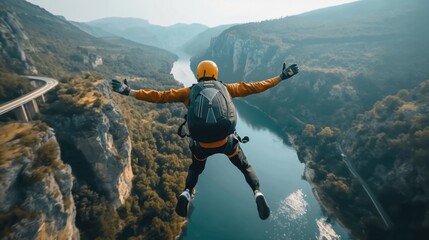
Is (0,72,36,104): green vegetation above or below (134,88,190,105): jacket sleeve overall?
below

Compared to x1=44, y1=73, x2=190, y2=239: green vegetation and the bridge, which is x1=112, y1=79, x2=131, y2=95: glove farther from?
the bridge

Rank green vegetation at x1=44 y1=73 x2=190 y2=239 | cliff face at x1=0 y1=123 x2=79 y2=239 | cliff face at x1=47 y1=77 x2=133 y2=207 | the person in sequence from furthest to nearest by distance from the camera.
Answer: cliff face at x1=47 y1=77 x2=133 y2=207
green vegetation at x1=44 y1=73 x2=190 y2=239
cliff face at x1=0 y1=123 x2=79 y2=239
the person

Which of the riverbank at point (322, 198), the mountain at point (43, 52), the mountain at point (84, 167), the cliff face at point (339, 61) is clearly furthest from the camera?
the cliff face at point (339, 61)

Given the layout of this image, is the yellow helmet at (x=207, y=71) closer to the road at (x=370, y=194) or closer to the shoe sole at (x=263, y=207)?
the shoe sole at (x=263, y=207)

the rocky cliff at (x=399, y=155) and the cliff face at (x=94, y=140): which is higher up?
the cliff face at (x=94, y=140)

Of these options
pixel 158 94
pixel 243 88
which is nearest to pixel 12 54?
pixel 158 94

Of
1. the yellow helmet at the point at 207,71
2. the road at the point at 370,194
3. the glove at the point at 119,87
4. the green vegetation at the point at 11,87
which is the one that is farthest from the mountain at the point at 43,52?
the road at the point at 370,194

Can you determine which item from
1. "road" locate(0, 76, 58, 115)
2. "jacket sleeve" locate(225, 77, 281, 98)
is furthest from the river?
"jacket sleeve" locate(225, 77, 281, 98)
